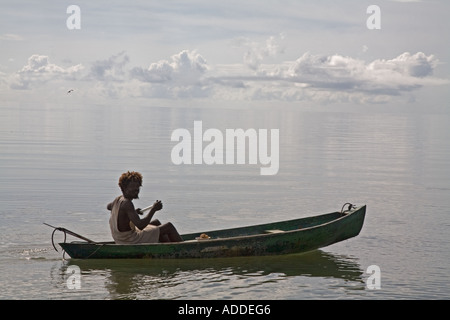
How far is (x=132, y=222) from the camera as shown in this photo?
39.7 ft

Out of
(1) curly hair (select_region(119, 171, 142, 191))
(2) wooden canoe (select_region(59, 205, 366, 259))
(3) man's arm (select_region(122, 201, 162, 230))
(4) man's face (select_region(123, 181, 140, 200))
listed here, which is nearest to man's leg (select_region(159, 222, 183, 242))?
(2) wooden canoe (select_region(59, 205, 366, 259))

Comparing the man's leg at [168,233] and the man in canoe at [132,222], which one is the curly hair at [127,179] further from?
the man's leg at [168,233]

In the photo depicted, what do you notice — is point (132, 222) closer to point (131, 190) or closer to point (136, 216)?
point (136, 216)

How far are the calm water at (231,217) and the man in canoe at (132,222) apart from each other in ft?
1.59

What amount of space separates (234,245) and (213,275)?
1.03 metres

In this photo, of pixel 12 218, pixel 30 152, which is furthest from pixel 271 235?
pixel 30 152

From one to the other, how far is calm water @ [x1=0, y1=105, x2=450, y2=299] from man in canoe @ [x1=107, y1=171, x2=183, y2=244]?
1.59 feet

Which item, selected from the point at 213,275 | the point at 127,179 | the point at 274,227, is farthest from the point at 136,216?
the point at 274,227

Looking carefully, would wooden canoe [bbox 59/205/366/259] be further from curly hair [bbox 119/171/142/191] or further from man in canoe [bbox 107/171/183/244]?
curly hair [bbox 119/171/142/191]

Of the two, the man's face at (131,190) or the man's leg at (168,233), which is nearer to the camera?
the man's face at (131,190)

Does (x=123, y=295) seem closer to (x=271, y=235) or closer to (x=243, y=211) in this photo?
(x=271, y=235)

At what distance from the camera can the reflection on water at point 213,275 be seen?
10.8 metres

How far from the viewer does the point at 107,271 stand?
1194cm

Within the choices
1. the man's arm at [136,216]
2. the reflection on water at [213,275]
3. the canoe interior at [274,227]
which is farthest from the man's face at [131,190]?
the canoe interior at [274,227]
